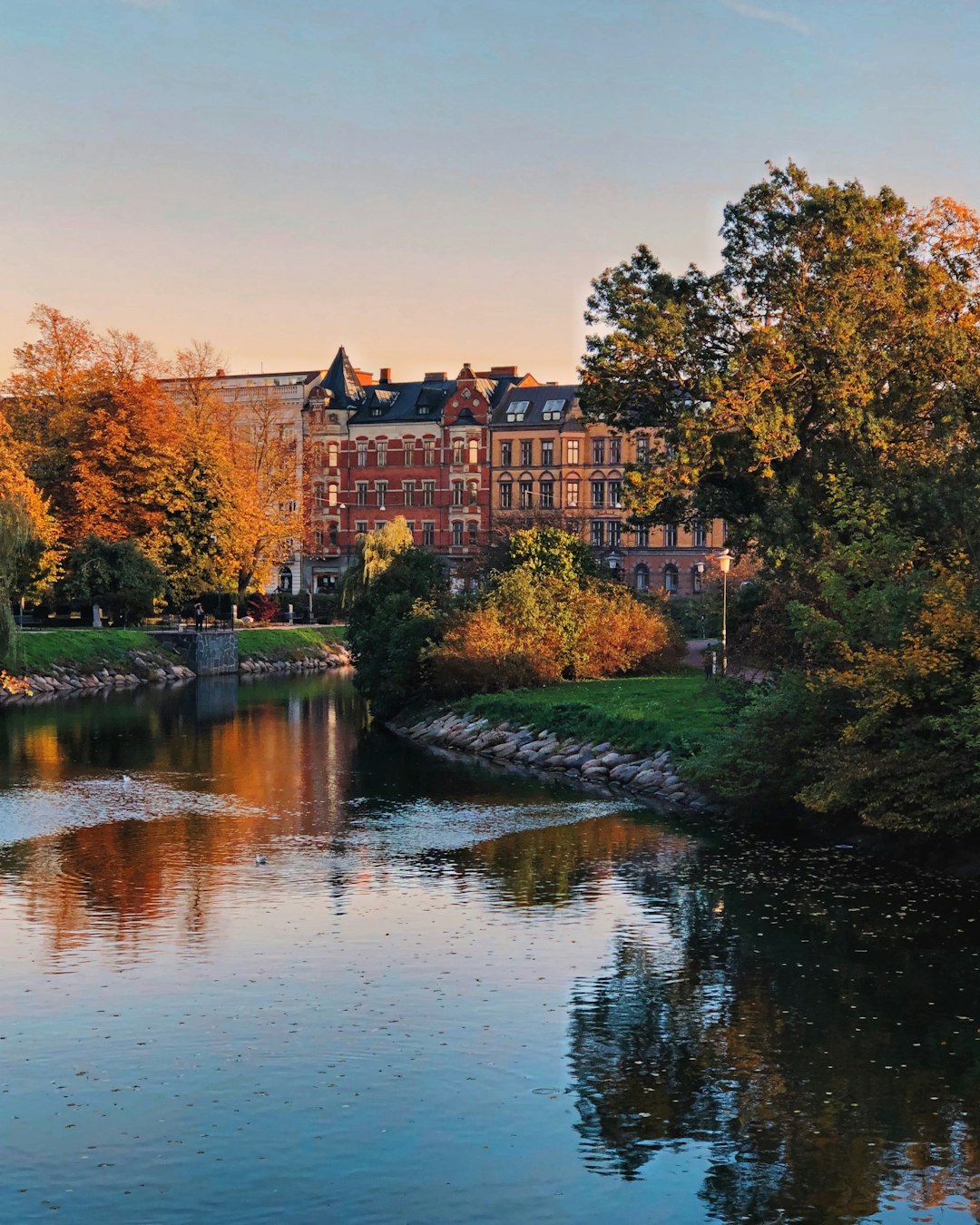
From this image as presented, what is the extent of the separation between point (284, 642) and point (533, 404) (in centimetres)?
3011

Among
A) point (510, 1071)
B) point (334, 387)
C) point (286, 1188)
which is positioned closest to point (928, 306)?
point (510, 1071)

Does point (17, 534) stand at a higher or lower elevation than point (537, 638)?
higher

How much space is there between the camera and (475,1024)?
1619cm

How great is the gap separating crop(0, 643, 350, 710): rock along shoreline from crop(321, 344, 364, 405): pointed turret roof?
3267cm

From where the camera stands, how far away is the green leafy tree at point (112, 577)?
6800 cm

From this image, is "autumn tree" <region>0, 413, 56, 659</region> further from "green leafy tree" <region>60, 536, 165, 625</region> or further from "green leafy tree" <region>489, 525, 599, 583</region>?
"green leafy tree" <region>489, 525, 599, 583</region>

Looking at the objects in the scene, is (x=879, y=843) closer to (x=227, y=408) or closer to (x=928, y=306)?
(x=928, y=306)

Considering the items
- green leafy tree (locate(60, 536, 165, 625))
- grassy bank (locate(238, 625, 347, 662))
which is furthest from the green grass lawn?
grassy bank (locate(238, 625, 347, 662))

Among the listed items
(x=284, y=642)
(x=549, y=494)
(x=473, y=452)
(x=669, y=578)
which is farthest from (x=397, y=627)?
(x=473, y=452)

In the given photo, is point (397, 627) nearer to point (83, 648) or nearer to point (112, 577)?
point (83, 648)

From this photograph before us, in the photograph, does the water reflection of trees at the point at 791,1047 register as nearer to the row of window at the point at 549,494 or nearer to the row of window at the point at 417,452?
the row of window at the point at 549,494

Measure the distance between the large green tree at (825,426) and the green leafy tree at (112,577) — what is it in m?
34.6

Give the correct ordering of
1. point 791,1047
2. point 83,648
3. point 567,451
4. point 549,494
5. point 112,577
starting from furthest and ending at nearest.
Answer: point 549,494 < point 567,451 < point 112,577 < point 83,648 < point 791,1047

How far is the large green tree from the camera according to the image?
979 inches
